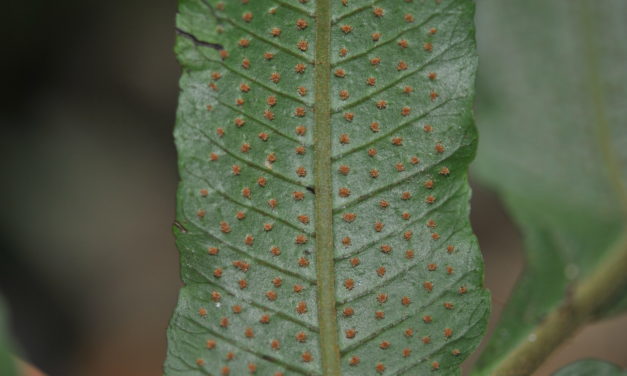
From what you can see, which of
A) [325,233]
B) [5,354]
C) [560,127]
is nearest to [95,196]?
[560,127]

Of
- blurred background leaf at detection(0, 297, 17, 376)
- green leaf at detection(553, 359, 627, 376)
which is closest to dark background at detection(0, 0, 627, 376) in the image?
green leaf at detection(553, 359, 627, 376)

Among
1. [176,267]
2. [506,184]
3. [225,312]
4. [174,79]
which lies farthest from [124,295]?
[225,312]

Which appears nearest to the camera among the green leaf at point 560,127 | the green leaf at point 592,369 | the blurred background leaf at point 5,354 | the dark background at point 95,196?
the blurred background leaf at point 5,354

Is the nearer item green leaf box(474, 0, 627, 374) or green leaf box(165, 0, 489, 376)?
green leaf box(165, 0, 489, 376)

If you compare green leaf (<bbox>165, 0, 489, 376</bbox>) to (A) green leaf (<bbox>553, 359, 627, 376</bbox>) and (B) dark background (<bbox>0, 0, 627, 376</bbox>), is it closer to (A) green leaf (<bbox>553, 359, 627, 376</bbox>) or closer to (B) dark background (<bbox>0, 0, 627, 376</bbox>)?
(A) green leaf (<bbox>553, 359, 627, 376</bbox>)

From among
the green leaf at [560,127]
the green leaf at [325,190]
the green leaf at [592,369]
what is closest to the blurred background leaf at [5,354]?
the green leaf at [325,190]

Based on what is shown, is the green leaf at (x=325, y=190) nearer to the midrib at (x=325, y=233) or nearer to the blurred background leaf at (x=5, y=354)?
the midrib at (x=325, y=233)

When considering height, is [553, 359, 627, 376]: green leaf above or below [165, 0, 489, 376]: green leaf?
below

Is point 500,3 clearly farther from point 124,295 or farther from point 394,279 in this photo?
point 124,295
